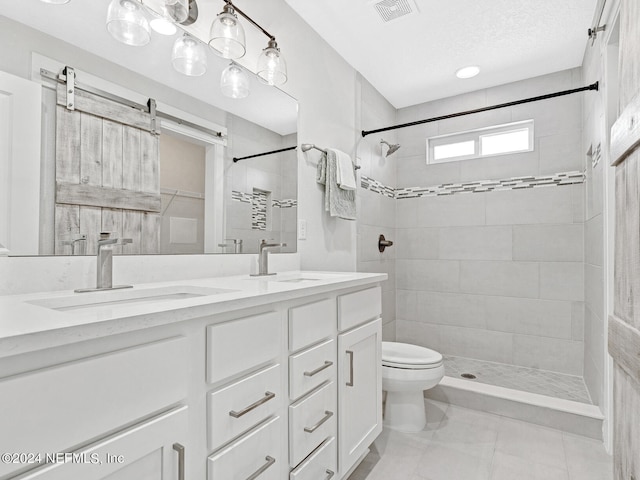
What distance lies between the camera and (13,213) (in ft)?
3.23

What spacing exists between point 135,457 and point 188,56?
1408mm

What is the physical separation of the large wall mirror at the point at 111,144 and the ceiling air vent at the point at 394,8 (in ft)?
3.06

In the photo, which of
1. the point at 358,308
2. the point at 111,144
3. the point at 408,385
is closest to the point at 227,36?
the point at 111,144

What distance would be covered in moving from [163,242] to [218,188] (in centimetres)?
38

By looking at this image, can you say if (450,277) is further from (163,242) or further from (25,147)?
(25,147)

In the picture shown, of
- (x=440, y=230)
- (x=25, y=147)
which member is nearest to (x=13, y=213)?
(x=25, y=147)

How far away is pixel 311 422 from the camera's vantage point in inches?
47.7

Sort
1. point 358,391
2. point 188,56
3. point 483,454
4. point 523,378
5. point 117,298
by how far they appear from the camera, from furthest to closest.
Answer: point 523,378 → point 483,454 → point 358,391 → point 188,56 → point 117,298

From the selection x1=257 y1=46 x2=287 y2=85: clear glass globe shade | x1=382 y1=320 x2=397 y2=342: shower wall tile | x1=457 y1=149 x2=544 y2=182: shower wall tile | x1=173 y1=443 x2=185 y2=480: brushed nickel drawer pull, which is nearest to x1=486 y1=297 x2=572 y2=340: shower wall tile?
x1=382 y1=320 x2=397 y2=342: shower wall tile

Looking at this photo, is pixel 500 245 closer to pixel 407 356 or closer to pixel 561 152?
pixel 561 152

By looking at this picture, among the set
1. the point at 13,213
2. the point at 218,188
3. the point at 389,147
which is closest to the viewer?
the point at 13,213

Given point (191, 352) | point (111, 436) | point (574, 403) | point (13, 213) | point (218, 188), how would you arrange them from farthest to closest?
point (574, 403) → point (218, 188) → point (13, 213) → point (191, 352) → point (111, 436)

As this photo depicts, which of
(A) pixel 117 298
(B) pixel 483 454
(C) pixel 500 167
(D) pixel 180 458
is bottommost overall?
(B) pixel 483 454

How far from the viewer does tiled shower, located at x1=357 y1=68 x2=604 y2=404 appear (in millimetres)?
2633
